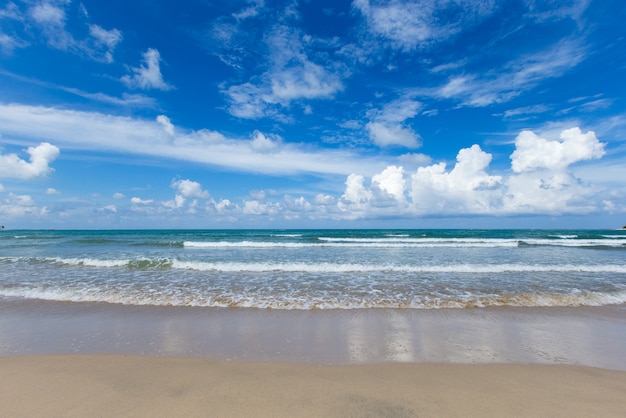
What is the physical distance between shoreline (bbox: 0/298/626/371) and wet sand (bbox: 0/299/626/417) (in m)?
0.03

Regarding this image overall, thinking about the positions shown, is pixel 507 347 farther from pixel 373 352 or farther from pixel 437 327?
pixel 373 352

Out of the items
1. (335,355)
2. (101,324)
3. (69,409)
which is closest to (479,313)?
(335,355)

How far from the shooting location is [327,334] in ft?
18.8

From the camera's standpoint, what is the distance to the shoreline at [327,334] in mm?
4773

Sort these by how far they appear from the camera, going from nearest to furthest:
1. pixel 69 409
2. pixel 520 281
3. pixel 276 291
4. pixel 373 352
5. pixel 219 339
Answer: pixel 69 409
pixel 373 352
pixel 219 339
pixel 276 291
pixel 520 281

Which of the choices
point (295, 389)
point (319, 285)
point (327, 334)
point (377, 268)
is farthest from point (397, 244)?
point (295, 389)

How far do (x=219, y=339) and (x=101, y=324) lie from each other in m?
3.03

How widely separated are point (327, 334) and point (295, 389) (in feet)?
7.15

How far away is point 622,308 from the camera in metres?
7.80

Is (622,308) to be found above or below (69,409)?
below

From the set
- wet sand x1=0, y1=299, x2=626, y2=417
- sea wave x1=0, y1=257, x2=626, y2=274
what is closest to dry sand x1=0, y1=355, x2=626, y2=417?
wet sand x1=0, y1=299, x2=626, y2=417

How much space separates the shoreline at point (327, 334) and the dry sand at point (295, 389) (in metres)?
0.34

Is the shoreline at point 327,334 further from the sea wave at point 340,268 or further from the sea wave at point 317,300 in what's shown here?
the sea wave at point 340,268

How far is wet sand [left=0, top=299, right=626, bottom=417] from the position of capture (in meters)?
3.32
